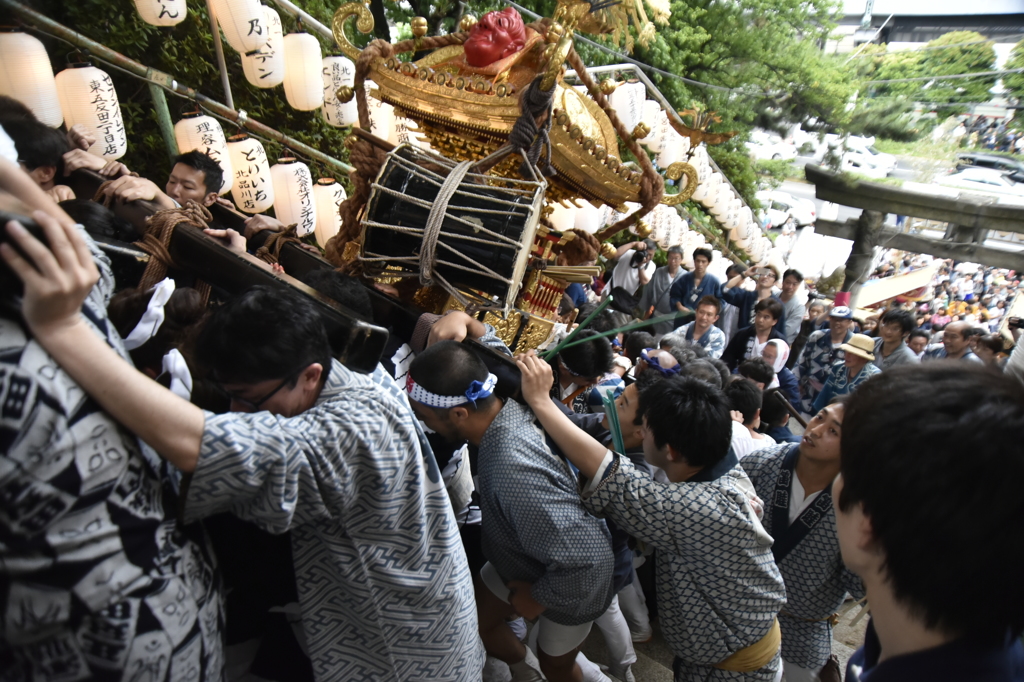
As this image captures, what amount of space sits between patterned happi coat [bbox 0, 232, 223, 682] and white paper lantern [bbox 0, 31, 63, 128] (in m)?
4.15

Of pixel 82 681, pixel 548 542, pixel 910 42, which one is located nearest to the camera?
pixel 82 681

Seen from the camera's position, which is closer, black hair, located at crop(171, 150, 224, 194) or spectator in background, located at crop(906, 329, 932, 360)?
black hair, located at crop(171, 150, 224, 194)

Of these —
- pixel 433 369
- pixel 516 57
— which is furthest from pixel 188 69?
pixel 433 369

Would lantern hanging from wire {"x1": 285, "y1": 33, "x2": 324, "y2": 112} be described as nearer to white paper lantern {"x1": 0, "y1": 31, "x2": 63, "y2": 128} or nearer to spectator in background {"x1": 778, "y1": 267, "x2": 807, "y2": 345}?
white paper lantern {"x1": 0, "y1": 31, "x2": 63, "y2": 128}

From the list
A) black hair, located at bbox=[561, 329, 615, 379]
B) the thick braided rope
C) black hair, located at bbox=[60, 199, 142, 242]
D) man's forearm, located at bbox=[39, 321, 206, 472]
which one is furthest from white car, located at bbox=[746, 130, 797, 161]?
man's forearm, located at bbox=[39, 321, 206, 472]

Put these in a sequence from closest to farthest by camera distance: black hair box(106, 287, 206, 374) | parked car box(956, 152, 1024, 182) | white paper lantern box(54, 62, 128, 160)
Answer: black hair box(106, 287, 206, 374)
white paper lantern box(54, 62, 128, 160)
parked car box(956, 152, 1024, 182)

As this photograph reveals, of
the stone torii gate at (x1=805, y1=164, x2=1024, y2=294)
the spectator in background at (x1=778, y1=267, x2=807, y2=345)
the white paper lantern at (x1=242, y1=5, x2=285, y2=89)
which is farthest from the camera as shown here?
the stone torii gate at (x1=805, y1=164, x2=1024, y2=294)

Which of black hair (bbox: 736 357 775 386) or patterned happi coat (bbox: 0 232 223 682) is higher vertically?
patterned happi coat (bbox: 0 232 223 682)

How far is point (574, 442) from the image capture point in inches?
77.4

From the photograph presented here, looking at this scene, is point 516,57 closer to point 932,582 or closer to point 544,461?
point 544,461

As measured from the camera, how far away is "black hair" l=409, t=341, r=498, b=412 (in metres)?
2.08

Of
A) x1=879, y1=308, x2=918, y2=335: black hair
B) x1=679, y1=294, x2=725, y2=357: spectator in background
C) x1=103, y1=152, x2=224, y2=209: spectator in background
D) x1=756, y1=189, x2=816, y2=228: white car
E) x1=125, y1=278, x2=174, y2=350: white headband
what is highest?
x1=103, y1=152, x2=224, y2=209: spectator in background

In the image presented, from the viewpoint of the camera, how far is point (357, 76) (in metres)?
3.12

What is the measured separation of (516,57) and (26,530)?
2953mm
